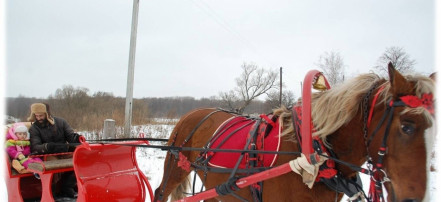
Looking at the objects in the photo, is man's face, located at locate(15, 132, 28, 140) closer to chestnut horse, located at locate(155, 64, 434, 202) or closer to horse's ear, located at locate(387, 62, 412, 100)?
chestnut horse, located at locate(155, 64, 434, 202)

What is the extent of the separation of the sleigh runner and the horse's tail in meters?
0.82

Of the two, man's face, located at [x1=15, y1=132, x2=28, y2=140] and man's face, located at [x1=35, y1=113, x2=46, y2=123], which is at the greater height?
man's face, located at [x1=35, y1=113, x2=46, y2=123]

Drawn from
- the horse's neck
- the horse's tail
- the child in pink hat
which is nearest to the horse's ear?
the horse's neck

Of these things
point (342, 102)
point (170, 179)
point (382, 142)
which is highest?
point (342, 102)

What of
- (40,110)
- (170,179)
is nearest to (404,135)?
(170,179)

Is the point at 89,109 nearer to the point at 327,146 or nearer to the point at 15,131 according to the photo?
the point at 15,131

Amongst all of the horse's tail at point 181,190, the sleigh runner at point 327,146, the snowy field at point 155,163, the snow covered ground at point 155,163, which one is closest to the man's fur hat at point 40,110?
the snow covered ground at point 155,163

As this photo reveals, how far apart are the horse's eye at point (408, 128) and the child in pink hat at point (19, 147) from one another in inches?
156

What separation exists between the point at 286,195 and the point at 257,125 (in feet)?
2.12

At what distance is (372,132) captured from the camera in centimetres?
168

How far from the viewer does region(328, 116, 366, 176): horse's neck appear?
1808mm

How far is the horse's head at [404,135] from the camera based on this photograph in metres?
1.46

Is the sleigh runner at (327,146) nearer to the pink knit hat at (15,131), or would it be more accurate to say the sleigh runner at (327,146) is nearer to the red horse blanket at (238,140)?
the red horse blanket at (238,140)

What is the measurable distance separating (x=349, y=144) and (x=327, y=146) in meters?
0.14
